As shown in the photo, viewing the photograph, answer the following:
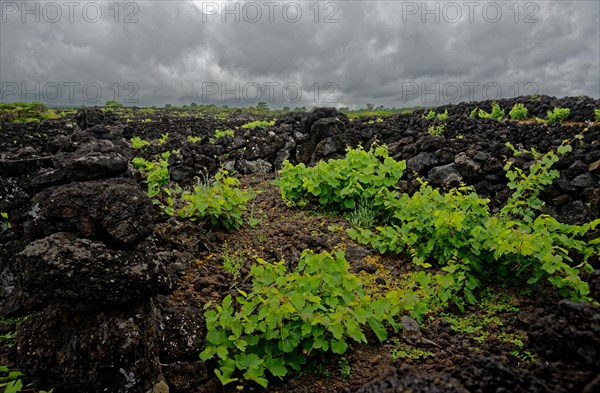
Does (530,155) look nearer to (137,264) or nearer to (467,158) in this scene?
(467,158)

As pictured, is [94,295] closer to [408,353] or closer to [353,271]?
[408,353]

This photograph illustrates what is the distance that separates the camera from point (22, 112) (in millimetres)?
43938

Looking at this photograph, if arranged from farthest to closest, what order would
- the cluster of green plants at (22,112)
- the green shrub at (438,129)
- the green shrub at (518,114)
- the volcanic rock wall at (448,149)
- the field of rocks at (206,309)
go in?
the cluster of green plants at (22,112) < the green shrub at (518,114) < the green shrub at (438,129) < the volcanic rock wall at (448,149) < the field of rocks at (206,309)

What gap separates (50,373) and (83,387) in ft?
1.23

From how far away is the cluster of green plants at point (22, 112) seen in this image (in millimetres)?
39031

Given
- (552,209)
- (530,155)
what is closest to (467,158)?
(530,155)

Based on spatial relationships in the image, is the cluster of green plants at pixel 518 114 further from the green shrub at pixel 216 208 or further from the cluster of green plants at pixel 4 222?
the cluster of green plants at pixel 4 222

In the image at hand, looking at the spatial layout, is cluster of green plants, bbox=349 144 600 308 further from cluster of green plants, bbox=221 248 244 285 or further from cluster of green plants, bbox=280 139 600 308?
cluster of green plants, bbox=221 248 244 285

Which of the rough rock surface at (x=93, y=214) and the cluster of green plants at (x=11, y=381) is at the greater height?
the rough rock surface at (x=93, y=214)

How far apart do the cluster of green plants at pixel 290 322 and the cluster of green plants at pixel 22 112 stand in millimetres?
43822

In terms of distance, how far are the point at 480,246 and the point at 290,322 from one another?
295cm

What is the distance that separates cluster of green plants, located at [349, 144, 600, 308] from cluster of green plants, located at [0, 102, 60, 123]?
43523 mm

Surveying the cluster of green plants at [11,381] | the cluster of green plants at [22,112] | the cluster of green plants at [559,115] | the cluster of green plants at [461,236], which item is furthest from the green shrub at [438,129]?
the cluster of green plants at [22,112]

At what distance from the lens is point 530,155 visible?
29.9ft
